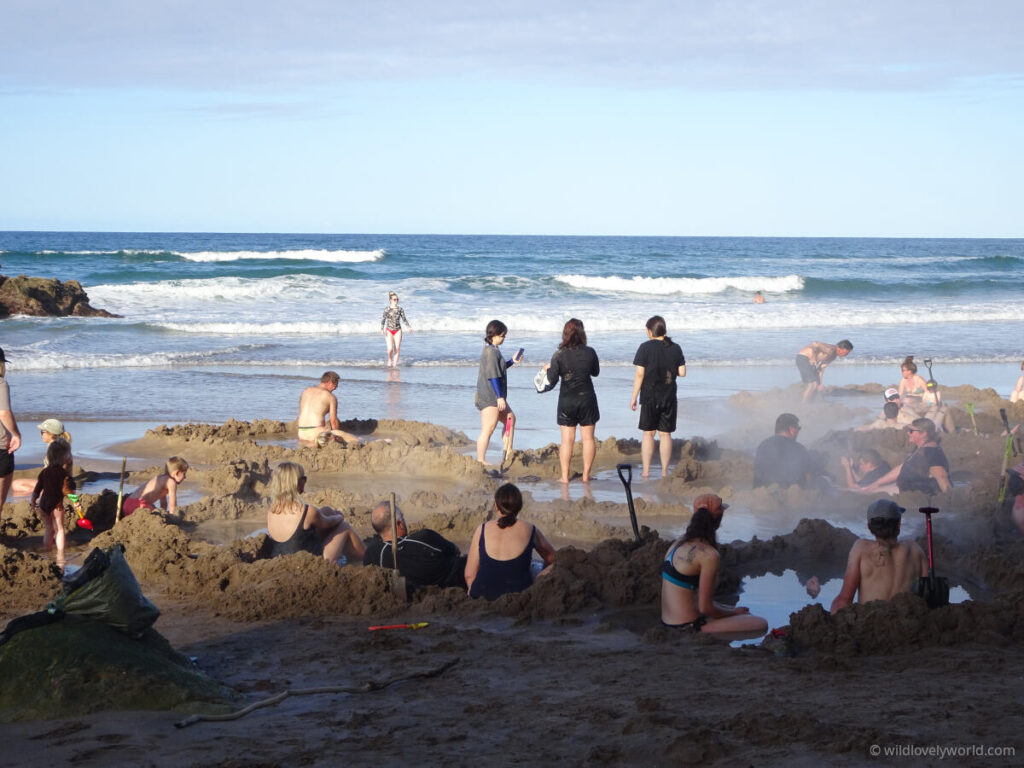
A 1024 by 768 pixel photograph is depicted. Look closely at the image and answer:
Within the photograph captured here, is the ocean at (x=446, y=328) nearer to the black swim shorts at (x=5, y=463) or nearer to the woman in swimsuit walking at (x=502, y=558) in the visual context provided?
the woman in swimsuit walking at (x=502, y=558)

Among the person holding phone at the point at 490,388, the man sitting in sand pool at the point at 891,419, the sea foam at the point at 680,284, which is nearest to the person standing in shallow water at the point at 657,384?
the person holding phone at the point at 490,388

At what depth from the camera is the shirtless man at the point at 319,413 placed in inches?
477

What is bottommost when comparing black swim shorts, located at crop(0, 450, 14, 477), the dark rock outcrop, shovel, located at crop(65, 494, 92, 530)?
shovel, located at crop(65, 494, 92, 530)

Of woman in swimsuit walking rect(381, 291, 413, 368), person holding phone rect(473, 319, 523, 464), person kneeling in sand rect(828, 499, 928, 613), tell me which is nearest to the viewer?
person kneeling in sand rect(828, 499, 928, 613)

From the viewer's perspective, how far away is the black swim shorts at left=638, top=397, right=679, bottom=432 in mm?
10883

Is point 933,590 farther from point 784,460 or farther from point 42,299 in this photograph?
point 42,299

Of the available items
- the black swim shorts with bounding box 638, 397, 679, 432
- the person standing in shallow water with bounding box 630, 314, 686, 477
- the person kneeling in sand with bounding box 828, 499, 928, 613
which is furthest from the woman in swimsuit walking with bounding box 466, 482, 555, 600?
the black swim shorts with bounding box 638, 397, 679, 432

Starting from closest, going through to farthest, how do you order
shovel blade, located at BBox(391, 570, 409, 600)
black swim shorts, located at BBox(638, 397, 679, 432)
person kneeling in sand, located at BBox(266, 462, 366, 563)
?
shovel blade, located at BBox(391, 570, 409, 600) < person kneeling in sand, located at BBox(266, 462, 366, 563) < black swim shorts, located at BBox(638, 397, 679, 432)

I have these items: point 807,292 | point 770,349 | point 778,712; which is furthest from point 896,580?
point 807,292

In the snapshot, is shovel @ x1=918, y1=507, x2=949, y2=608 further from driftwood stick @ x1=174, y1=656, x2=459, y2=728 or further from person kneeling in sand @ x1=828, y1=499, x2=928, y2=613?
driftwood stick @ x1=174, y1=656, x2=459, y2=728

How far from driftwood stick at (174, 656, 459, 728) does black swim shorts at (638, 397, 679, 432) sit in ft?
18.6

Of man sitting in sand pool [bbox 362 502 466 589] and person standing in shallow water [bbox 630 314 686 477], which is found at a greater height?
person standing in shallow water [bbox 630 314 686 477]

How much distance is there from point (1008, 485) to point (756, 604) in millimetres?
3161

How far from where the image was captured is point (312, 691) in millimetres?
5078
